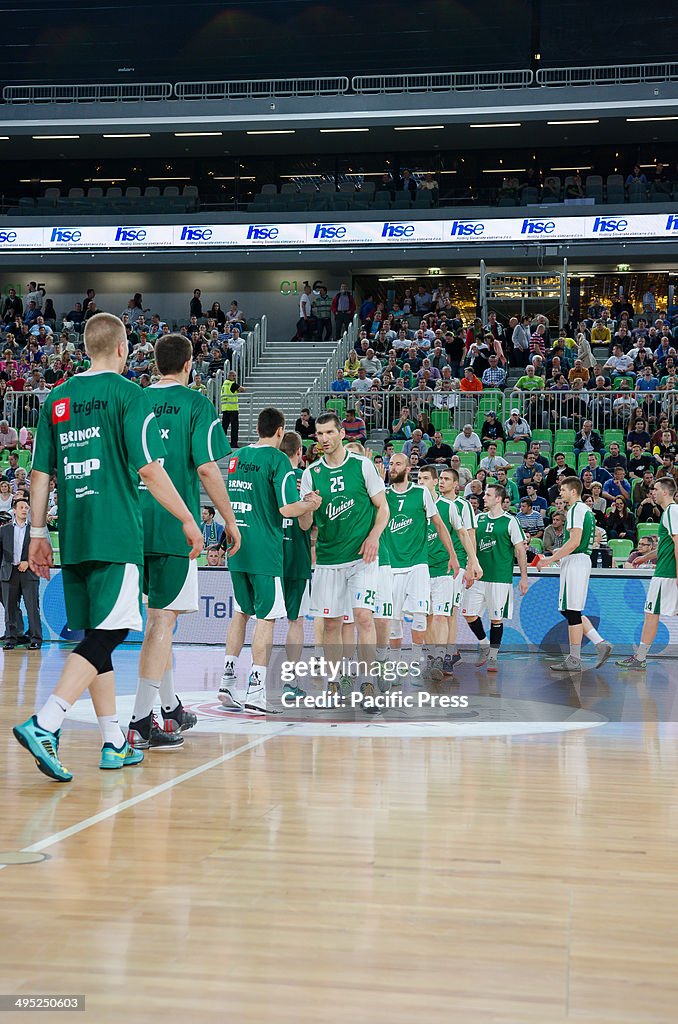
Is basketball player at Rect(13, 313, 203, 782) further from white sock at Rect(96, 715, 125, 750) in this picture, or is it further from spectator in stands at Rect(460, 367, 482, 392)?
spectator in stands at Rect(460, 367, 482, 392)

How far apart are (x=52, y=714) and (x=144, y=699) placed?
3.96 feet

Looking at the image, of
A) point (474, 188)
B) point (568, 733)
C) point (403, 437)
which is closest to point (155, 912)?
point (568, 733)

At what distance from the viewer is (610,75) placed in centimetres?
3488

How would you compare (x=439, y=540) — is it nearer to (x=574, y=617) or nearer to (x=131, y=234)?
(x=574, y=617)

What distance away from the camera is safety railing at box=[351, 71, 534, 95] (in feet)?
112

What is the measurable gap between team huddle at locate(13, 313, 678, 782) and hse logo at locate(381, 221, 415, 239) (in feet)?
70.4

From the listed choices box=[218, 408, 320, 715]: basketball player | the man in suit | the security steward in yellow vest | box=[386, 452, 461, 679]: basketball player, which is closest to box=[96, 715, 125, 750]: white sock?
box=[218, 408, 320, 715]: basketball player

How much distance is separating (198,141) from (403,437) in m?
19.5

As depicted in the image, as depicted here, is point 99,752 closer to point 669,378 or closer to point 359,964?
point 359,964

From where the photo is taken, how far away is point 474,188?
3594 cm

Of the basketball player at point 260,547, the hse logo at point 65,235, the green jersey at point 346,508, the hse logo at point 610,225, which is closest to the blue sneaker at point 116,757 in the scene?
the basketball player at point 260,547

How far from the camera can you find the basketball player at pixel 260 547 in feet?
27.5

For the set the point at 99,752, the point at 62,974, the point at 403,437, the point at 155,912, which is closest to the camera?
the point at 62,974

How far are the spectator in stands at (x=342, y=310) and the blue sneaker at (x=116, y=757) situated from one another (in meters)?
27.1
